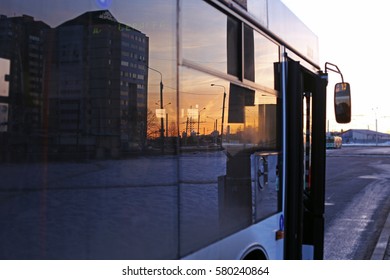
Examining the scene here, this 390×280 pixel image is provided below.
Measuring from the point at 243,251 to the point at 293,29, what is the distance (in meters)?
1.97

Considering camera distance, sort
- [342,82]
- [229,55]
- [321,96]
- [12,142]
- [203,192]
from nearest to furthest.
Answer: [12,142] → [203,192] → [229,55] → [321,96] → [342,82]

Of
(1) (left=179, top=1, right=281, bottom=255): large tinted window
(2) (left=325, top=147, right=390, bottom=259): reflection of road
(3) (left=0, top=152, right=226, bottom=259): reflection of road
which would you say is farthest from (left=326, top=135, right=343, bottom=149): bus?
(3) (left=0, top=152, right=226, bottom=259): reflection of road

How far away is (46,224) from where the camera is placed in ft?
4.66

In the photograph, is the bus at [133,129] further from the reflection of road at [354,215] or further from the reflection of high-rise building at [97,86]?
the reflection of road at [354,215]

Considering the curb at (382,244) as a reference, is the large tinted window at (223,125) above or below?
above

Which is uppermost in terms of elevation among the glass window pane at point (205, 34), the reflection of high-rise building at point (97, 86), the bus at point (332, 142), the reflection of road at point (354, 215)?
the glass window pane at point (205, 34)

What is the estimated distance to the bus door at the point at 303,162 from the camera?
349cm

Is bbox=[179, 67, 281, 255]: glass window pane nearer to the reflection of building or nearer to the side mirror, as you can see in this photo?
the reflection of building

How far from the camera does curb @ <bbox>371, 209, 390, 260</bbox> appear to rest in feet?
22.2

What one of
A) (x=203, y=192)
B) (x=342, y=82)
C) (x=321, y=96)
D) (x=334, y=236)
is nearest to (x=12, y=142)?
(x=203, y=192)

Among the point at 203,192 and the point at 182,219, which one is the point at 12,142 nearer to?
the point at 182,219

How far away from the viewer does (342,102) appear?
15.1ft

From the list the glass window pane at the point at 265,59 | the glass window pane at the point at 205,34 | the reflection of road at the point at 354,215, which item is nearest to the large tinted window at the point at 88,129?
the glass window pane at the point at 205,34

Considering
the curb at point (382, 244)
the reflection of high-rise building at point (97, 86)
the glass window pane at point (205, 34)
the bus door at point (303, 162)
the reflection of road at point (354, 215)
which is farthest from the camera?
the reflection of road at point (354, 215)
